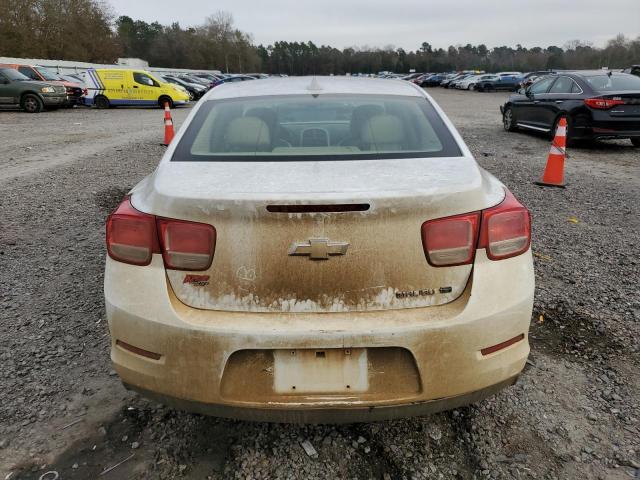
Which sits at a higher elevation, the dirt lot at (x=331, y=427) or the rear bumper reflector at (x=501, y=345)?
the rear bumper reflector at (x=501, y=345)

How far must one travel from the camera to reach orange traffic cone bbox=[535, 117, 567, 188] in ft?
22.6

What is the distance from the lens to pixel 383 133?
7.84 feet

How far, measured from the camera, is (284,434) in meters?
2.25

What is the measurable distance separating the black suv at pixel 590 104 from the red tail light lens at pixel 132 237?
390 inches

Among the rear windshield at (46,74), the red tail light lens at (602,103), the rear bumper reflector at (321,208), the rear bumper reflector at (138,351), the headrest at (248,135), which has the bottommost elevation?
the rear bumper reflector at (138,351)

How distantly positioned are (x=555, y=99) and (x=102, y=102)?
19.4 metres

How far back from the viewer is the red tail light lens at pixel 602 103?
9212 mm

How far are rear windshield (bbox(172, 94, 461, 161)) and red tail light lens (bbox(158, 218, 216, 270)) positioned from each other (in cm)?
48

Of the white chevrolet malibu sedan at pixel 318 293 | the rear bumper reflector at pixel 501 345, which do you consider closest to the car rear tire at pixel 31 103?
the white chevrolet malibu sedan at pixel 318 293

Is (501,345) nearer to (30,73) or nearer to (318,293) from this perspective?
(318,293)

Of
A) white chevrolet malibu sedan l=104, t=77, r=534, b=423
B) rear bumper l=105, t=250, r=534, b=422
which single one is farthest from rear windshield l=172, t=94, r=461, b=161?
rear bumper l=105, t=250, r=534, b=422

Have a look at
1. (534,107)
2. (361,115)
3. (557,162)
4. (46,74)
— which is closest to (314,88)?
(361,115)

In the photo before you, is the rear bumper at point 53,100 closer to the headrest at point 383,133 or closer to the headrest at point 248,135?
the headrest at point 248,135

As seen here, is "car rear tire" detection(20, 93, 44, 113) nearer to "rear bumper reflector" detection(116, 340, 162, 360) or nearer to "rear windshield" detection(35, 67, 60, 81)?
"rear windshield" detection(35, 67, 60, 81)
